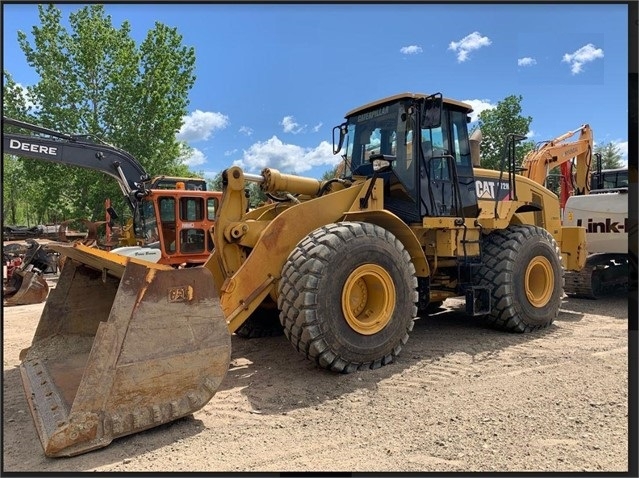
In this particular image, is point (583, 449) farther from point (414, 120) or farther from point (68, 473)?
point (414, 120)

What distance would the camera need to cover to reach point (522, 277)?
5.88 metres

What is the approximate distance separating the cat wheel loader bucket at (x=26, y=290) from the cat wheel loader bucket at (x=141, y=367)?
6.89 metres

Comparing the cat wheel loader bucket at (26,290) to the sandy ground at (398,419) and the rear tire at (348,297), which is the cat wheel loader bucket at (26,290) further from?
the rear tire at (348,297)

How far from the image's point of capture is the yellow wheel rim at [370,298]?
4.31 m

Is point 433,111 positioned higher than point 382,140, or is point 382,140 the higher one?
point 433,111

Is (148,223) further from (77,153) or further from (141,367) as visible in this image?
(141,367)

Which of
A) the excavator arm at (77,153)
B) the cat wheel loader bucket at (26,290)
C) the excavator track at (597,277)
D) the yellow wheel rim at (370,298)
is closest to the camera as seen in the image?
the yellow wheel rim at (370,298)

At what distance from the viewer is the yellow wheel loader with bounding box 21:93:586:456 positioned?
9.89 ft

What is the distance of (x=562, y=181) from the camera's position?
1036 cm

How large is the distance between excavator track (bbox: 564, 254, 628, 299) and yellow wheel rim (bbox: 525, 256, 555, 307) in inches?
119

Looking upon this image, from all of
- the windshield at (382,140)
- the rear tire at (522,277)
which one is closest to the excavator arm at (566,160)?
the rear tire at (522,277)

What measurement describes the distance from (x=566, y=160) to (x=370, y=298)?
7169 millimetres

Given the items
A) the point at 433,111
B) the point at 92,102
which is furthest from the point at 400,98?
the point at 92,102

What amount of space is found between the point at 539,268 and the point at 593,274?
3.33 m
